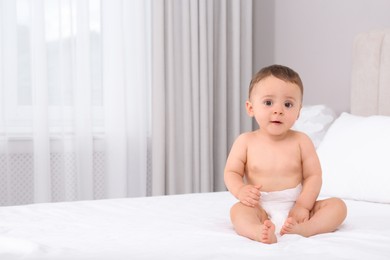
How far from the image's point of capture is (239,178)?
165 centimetres

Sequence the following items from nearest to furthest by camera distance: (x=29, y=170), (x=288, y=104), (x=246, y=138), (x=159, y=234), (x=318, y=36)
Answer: (x=159, y=234) → (x=288, y=104) → (x=246, y=138) → (x=29, y=170) → (x=318, y=36)

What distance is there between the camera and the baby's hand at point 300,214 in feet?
5.08

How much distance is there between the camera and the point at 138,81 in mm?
3170

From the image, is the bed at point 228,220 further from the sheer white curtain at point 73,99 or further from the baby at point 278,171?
the sheer white curtain at point 73,99

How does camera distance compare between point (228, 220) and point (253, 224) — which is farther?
point (228, 220)

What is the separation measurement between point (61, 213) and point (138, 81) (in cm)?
144

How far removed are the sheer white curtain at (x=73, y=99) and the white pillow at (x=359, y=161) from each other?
123cm

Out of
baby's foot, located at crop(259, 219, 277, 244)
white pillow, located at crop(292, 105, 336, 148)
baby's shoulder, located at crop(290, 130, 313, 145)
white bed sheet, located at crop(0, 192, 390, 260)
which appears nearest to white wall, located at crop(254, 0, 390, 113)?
white pillow, located at crop(292, 105, 336, 148)

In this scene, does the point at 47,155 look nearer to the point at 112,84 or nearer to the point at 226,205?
the point at 112,84

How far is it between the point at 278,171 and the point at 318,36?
1636mm

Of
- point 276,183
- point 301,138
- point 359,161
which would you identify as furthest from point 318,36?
point 276,183

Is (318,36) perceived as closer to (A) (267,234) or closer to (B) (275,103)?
(B) (275,103)

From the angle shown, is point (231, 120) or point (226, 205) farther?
point (231, 120)

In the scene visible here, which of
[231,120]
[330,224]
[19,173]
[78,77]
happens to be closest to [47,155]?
[19,173]
